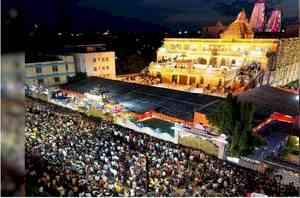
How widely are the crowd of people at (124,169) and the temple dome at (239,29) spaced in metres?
7.25

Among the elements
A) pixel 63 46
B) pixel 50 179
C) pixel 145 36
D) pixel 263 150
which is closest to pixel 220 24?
pixel 145 36

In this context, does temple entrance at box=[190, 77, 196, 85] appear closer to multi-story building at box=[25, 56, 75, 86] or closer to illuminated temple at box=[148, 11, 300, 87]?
illuminated temple at box=[148, 11, 300, 87]

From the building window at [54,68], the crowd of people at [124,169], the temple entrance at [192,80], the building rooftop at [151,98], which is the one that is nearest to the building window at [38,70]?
the building window at [54,68]

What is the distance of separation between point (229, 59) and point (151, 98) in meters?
5.02

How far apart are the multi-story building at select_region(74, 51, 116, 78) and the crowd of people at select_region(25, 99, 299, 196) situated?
3727mm

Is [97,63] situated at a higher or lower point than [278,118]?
higher

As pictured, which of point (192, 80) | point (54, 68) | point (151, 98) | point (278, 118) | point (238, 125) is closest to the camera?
point (238, 125)

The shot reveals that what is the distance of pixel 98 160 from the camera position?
417 cm

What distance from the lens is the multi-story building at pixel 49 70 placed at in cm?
779

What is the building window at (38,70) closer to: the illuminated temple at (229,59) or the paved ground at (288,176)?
the illuminated temple at (229,59)

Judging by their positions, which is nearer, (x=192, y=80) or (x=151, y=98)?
(x=151, y=98)

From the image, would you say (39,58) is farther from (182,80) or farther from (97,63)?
(182,80)

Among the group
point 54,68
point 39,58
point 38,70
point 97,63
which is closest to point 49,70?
point 54,68

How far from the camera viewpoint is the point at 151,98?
6719mm
